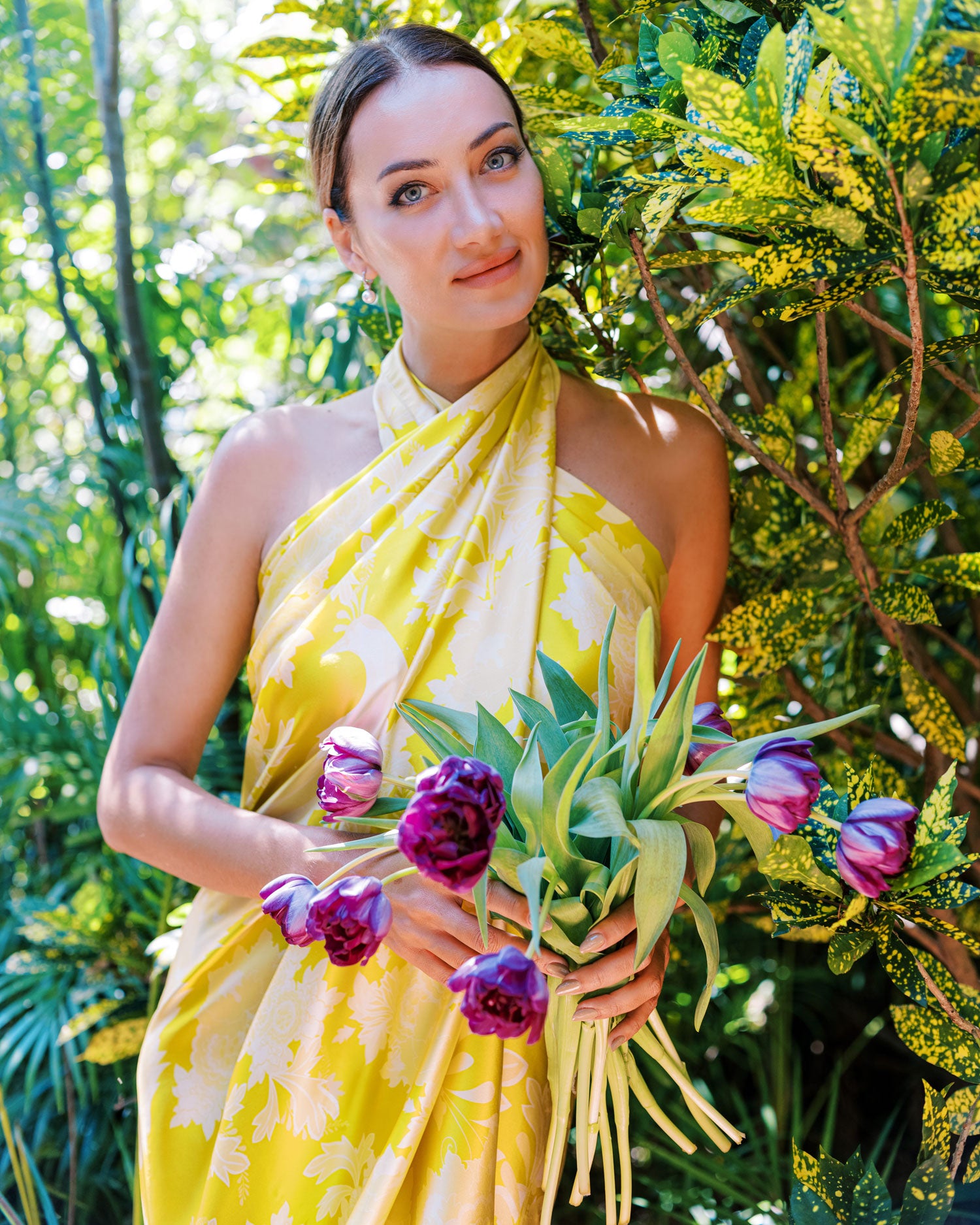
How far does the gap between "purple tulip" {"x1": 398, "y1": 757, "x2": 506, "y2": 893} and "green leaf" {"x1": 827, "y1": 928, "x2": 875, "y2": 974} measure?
425 millimetres

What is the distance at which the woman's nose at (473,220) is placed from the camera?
1.06 meters

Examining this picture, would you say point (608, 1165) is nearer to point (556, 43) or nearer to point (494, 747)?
point (494, 747)

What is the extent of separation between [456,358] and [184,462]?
1433mm

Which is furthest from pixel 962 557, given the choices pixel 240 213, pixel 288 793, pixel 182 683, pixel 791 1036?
pixel 240 213

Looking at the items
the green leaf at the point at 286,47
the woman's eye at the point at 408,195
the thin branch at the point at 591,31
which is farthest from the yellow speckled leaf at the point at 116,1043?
the thin branch at the point at 591,31

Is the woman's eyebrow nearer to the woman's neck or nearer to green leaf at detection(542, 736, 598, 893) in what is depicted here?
the woman's neck

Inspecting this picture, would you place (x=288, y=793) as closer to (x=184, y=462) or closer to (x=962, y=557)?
(x=962, y=557)

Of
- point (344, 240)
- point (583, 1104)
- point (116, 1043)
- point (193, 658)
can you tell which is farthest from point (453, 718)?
point (116, 1043)

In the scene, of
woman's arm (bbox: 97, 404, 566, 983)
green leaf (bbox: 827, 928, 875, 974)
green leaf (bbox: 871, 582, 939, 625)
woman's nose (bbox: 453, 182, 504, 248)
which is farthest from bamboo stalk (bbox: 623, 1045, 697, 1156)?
woman's nose (bbox: 453, 182, 504, 248)

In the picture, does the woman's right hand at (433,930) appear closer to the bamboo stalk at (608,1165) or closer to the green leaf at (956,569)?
the bamboo stalk at (608,1165)

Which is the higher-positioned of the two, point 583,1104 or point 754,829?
point 754,829

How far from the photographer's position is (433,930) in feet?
3.15

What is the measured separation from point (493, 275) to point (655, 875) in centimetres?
65

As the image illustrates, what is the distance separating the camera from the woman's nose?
3.48ft
